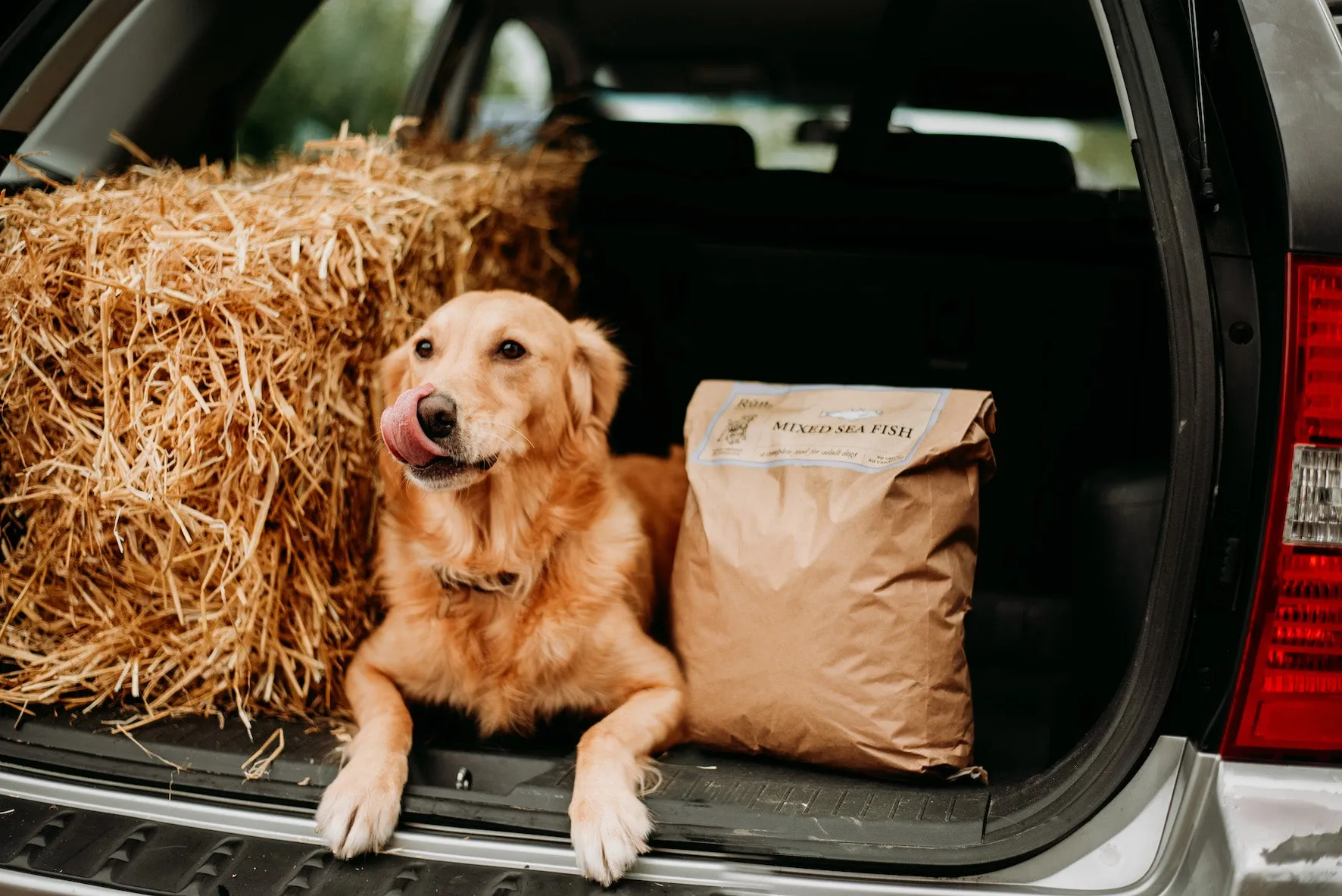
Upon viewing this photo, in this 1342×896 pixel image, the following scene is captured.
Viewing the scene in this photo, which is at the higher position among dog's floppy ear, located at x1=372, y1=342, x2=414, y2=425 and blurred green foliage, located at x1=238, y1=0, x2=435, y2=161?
blurred green foliage, located at x1=238, y1=0, x2=435, y2=161

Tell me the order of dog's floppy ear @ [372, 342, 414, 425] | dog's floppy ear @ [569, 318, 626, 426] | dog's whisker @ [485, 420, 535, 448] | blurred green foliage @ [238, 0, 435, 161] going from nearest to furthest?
dog's whisker @ [485, 420, 535, 448] < dog's floppy ear @ [372, 342, 414, 425] < dog's floppy ear @ [569, 318, 626, 426] < blurred green foliage @ [238, 0, 435, 161]

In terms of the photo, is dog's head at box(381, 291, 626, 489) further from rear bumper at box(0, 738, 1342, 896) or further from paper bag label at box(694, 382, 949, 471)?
rear bumper at box(0, 738, 1342, 896)

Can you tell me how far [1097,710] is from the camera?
79.0 inches

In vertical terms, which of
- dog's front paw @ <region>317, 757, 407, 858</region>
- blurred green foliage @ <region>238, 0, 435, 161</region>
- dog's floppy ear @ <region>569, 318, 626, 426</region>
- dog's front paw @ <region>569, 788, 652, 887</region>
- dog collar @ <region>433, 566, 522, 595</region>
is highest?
blurred green foliage @ <region>238, 0, 435, 161</region>

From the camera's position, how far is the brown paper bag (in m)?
1.77

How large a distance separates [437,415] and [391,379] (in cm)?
40

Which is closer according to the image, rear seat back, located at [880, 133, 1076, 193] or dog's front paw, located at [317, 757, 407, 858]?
dog's front paw, located at [317, 757, 407, 858]

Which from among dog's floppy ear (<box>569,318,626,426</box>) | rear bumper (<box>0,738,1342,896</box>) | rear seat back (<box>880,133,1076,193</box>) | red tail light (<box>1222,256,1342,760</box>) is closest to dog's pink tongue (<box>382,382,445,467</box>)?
dog's floppy ear (<box>569,318,626,426</box>)

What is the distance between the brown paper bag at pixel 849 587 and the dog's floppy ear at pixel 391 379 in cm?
69

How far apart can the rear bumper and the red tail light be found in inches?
1.9

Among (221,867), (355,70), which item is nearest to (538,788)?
(221,867)

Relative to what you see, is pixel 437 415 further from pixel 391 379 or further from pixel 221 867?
pixel 221 867

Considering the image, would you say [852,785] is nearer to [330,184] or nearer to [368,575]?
[368,575]

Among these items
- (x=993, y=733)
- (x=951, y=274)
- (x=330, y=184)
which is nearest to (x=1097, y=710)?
(x=993, y=733)
